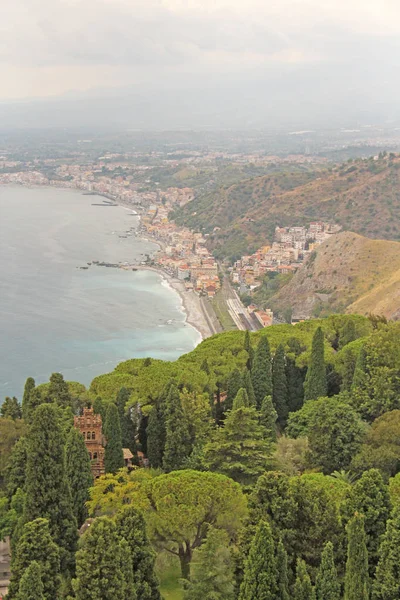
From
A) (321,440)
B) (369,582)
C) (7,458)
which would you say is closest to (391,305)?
(321,440)

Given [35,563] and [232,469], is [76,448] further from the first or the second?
[35,563]

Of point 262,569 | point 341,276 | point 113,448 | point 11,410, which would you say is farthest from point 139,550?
point 341,276

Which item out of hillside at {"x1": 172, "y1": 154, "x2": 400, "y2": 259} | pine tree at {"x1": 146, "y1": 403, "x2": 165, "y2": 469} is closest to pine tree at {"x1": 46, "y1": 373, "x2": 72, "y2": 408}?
pine tree at {"x1": 146, "y1": 403, "x2": 165, "y2": 469}

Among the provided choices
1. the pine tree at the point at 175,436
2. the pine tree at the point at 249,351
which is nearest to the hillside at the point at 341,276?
the pine tree at the point at 249,351

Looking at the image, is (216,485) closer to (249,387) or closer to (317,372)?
(249,387)

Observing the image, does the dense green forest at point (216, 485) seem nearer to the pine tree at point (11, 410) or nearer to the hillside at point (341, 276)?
the pine tree at point (11, 410)

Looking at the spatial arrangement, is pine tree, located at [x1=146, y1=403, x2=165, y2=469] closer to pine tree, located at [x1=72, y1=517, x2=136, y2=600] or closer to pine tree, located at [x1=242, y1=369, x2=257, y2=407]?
pine tree, located at [x1=242, y1=369, x2=257, y2=407]
